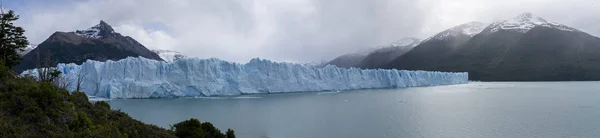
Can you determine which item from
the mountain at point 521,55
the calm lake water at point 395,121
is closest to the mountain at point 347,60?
the mountain at point 521,55

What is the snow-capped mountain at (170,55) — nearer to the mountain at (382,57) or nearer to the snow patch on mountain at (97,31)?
the snow patch on mountain at (97,31)

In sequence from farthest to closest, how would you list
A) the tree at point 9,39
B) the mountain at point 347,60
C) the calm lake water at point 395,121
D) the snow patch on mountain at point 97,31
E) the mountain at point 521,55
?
1. the mountain at point 347,60
2. the snow patch on mountain at point 97,31
3. the mountain at point 521,55
4. the calm lake water at point 395,121
5. the tree at point 9,39

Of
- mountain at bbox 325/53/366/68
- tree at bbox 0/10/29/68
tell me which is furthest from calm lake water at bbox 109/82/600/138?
mountain at bbox 325/53/366/68

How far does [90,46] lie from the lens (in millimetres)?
58094

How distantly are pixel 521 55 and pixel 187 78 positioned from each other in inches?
2575

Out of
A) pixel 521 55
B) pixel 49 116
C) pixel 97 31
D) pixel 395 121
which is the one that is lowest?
pixel 395 121

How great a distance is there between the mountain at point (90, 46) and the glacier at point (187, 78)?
2298 cm

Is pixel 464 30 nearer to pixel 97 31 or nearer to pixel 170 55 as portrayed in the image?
pixel 170 55

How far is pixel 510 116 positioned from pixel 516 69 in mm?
58093

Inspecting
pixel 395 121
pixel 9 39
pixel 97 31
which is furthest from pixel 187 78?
pixel 97 31

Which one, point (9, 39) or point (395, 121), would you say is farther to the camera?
point (395, 121)

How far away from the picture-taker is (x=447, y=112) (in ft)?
62.6

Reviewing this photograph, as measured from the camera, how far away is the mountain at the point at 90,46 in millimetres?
53312

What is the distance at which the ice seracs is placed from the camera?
278 ft
